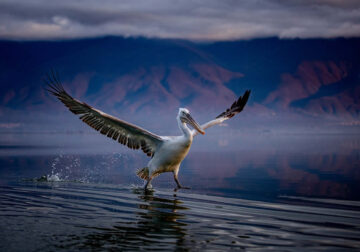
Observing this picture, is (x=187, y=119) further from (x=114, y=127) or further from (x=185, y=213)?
(x=185, y=213)

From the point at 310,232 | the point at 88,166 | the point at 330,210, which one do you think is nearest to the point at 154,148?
the point at 330,210

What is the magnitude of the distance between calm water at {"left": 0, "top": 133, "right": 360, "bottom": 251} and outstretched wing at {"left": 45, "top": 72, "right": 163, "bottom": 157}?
1.26 m

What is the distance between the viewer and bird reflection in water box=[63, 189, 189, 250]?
7246 mm

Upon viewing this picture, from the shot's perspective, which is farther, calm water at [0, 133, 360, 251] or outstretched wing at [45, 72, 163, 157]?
outstretched wing at [45, 72, 163, 157]

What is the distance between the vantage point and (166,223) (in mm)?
8797

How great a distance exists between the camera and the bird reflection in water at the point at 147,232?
7.25 meters

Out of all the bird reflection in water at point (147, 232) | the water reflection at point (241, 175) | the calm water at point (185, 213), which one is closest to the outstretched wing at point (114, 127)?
the calm water at point (185, 213)

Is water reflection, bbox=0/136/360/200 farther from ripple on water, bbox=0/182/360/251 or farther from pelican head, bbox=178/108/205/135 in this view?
ripple on water, bbox=0/182/360/251

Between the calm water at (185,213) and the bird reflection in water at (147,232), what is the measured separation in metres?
0.01

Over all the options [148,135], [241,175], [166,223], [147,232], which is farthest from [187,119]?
[241,175]

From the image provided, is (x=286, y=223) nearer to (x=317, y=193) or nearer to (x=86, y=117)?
(x=317, y=193)

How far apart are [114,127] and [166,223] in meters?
5.13

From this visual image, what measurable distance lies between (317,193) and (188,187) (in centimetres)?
354

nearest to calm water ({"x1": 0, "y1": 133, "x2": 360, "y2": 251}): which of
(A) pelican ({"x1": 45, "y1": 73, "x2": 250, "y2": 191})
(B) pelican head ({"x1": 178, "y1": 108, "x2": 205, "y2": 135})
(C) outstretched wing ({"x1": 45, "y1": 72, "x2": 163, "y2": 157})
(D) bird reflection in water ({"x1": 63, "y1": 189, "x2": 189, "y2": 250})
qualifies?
(D) bird reflection in water ({"x1": 63, "y1": 189, "x2": 189, "y2": 250})
